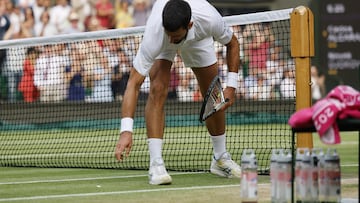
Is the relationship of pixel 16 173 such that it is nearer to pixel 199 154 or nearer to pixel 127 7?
pixel 199 154

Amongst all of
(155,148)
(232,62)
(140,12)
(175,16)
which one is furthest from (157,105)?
(140,12)

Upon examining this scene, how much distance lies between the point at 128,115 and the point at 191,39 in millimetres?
1106

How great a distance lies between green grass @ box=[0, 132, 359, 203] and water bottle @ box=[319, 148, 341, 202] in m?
1.77

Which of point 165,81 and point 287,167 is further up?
point 165,81

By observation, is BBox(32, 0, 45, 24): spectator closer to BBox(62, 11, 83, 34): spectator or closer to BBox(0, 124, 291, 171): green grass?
BBox(62, 11, 83, 34): spectator

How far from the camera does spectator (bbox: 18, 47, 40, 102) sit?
19312 mm

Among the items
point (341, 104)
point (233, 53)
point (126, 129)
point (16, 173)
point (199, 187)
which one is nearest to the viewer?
point (341, 104)

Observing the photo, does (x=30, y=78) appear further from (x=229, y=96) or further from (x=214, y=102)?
(x=214, y=102)

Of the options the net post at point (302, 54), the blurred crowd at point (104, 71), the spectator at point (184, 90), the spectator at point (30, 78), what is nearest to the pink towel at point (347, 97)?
the net post at point (302, 54)

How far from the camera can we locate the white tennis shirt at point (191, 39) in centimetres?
905

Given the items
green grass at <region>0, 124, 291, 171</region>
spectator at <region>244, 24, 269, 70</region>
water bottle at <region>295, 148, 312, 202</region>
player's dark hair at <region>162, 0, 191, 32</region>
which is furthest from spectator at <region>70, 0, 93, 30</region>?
water bottle at <region>295, 148, 312, 202</region>

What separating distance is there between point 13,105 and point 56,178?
9.55 meters

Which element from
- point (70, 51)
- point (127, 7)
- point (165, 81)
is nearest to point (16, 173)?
point (165, 81)

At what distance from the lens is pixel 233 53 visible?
31.9 feet
